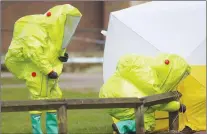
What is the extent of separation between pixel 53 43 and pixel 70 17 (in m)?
0.43

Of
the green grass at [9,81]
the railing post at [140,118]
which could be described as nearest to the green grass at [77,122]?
the railing post at [140,118]

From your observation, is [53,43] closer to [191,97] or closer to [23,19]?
[23,19]

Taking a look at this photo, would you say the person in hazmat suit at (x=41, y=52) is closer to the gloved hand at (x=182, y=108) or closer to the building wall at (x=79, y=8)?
the gloved hand at (x=182, y=108)

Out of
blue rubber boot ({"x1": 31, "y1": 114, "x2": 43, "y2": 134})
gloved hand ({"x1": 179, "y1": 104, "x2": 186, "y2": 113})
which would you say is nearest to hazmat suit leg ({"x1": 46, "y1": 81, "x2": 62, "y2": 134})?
blue rubber boot ({"x1": 31, "y1": 114, "x2": 43, "y2": 134})

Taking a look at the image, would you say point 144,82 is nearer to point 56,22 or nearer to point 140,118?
point 140,118

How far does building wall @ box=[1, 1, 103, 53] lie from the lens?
20.9m

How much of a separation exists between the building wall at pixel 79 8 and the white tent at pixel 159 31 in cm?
1170

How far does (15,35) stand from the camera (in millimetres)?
6961

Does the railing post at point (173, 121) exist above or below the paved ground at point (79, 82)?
above

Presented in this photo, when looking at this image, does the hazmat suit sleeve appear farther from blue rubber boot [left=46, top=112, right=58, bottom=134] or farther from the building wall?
the building wall

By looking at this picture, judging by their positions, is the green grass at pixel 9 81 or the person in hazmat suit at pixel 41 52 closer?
the person in hazmat suit at pixel 41 52

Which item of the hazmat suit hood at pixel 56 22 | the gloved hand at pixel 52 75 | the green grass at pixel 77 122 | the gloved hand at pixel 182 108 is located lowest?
the green grass at pixel 77 122

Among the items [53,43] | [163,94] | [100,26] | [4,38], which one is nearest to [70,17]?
[53,43]

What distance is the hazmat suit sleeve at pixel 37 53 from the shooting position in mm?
6746
